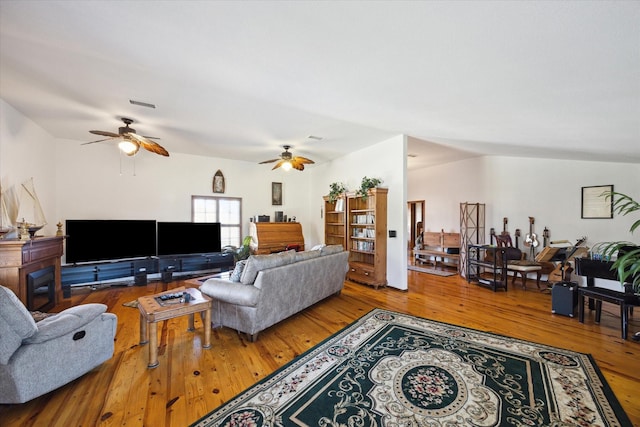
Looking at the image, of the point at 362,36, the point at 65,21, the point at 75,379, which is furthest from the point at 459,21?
the point at 75,379

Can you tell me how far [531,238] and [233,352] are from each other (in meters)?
6.47

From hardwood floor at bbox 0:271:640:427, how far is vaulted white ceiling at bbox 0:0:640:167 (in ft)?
7.78

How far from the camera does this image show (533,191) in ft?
19.6

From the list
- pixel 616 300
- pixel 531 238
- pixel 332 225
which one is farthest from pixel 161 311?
pixel 531 238

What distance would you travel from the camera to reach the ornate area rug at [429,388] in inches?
72.9

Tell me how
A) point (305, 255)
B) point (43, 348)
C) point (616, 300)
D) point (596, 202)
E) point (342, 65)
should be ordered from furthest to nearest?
point (596, 202) < point (305, 255) < point (616, 300) < point (342, 65) < point (43, 348)

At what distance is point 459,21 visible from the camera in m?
1.62

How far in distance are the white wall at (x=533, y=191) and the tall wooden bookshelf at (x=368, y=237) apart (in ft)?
10.5

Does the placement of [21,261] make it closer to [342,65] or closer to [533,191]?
[342,65]

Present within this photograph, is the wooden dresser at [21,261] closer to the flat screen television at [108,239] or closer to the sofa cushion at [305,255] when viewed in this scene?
the flat screen television at [108,239]

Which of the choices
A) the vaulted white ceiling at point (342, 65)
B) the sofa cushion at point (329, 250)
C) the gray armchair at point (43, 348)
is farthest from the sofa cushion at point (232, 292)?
the vaulted white ceiling at point (342, 65)

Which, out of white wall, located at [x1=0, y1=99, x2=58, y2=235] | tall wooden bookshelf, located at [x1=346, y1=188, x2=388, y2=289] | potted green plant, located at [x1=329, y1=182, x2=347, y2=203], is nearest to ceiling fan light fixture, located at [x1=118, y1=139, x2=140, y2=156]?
white wall, located at [x1=0, y1=99, x2=58, y2=235]

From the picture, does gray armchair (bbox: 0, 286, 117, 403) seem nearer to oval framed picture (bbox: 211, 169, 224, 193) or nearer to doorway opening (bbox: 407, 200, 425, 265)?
oval framed picture (bbox: 211, 169, 224, 193)

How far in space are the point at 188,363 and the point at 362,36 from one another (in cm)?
318
